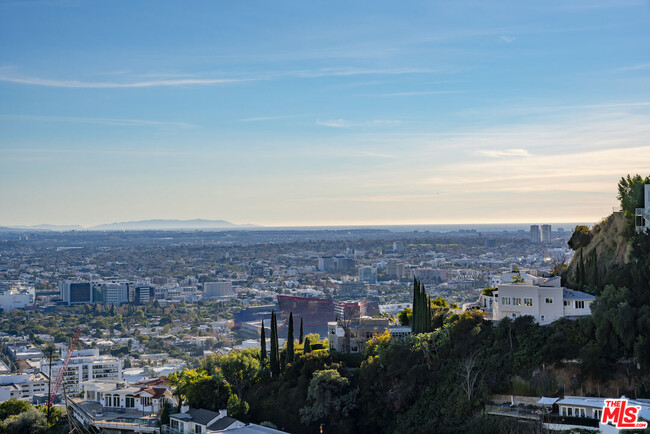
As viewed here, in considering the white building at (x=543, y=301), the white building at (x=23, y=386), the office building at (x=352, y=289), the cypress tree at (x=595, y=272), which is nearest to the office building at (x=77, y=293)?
the office building at (x=352, y=289)

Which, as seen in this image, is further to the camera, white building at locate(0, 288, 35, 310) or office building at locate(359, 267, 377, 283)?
office building at locate(359, 267, 377, 283)

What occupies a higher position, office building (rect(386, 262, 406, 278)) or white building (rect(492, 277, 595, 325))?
white building (rect(492, 277, 595, 325))

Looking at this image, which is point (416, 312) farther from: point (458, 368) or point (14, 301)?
point (14, 301)

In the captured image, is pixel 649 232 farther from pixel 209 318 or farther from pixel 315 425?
pixel 209 318

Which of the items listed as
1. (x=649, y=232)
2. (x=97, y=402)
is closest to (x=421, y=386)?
(x=649, y=232)

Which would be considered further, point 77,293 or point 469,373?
point 77,293

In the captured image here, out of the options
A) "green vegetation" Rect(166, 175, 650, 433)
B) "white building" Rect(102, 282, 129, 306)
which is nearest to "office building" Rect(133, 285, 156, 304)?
"white building" Rect(102, 282, 129, 306)

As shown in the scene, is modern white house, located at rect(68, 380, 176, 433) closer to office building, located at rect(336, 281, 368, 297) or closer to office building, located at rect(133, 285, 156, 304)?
office building, located at rect(133, 285, 156, 304)

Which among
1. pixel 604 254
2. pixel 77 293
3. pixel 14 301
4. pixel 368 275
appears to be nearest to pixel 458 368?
→ pixel 604 254
